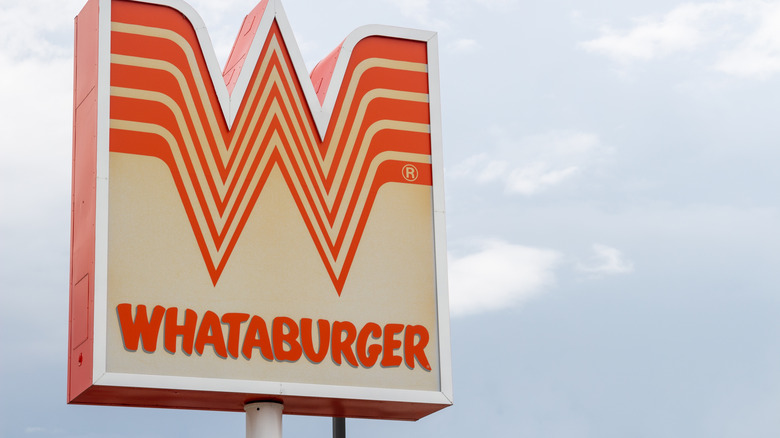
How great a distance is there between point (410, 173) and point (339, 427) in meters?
3.19

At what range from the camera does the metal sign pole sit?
13.2 m

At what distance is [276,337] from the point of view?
13234 mm

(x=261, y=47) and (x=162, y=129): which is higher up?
(x=261, y=47)

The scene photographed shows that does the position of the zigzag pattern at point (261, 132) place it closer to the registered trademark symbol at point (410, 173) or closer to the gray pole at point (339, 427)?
the registered trademark symbol at point (410, 173)

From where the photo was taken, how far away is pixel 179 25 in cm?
1380

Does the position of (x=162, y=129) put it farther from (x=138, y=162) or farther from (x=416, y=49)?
(x=416, y=49)

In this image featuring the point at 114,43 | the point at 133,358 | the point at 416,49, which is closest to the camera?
the point at 133,358

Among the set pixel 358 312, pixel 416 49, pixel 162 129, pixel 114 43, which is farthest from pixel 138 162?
pixel 416 49

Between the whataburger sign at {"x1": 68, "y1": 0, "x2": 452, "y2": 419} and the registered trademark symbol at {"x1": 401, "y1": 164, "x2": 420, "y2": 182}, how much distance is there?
2 cm

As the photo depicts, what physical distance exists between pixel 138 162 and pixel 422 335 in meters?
3.60

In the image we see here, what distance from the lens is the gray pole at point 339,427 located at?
15023 millimetres

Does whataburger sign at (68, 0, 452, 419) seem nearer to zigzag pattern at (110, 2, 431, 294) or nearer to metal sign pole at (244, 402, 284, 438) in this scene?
zigzag pattern at (110, 2, 431, 294)

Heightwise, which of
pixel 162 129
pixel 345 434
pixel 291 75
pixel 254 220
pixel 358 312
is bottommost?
pixel 345 434

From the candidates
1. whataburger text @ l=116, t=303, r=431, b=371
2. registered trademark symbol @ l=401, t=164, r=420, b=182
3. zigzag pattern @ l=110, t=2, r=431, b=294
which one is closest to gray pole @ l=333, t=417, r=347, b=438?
whataburger text @ l=116, t=303, r=431, b=371
